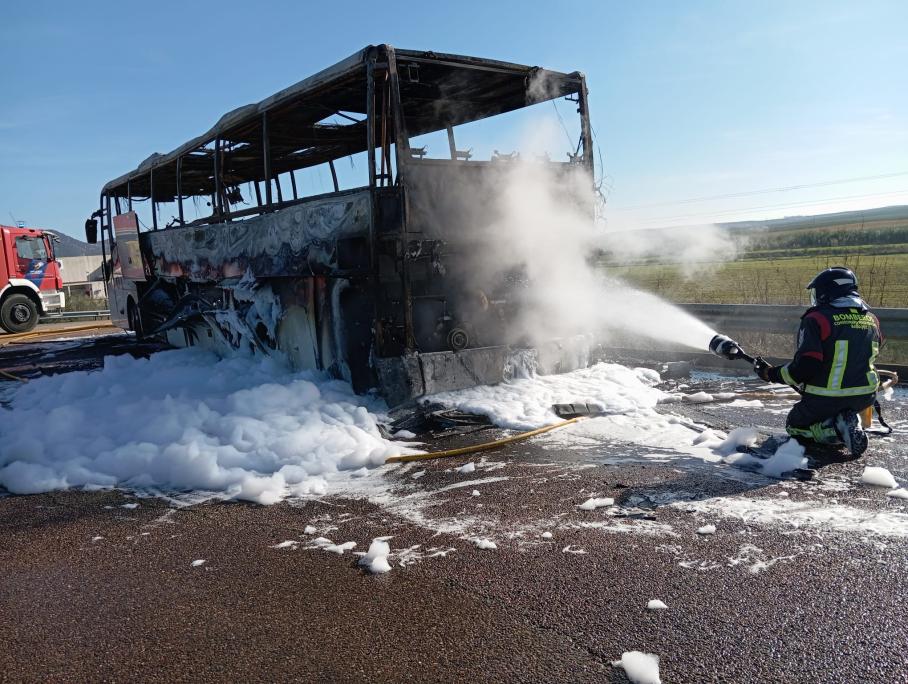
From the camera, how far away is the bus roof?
632 cm

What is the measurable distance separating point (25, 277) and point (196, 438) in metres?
17.5

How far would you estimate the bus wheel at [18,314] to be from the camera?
18.9 m

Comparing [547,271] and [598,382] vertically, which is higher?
[547,271]

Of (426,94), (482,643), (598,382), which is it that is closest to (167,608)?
(482,643)

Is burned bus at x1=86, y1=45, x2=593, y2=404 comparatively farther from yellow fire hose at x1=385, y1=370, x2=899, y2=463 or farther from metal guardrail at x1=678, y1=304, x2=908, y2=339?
metal guardrail at x1=678, y1=304, x2=908, y2=339

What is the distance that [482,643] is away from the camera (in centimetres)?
264

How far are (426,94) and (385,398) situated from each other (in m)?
3.23

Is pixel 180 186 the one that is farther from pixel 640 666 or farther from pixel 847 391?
pixel 640 666

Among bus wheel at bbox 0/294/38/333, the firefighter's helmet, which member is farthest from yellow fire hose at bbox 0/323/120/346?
the firefighter's helmet

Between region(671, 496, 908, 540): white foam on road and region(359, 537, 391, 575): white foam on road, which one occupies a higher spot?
region(359, 537, 391, 575): white foam on road

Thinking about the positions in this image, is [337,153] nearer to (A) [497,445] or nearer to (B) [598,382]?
(B) [598,382]

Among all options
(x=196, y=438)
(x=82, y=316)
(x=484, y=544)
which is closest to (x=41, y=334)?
(x=82, y=316)

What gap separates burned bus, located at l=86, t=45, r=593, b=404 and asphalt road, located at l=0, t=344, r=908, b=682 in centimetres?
210

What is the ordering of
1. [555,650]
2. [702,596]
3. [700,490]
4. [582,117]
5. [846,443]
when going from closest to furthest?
1. [555,650]
2. [702,596]
3. [700,490]
4. [846,443]
5. [582,117]
